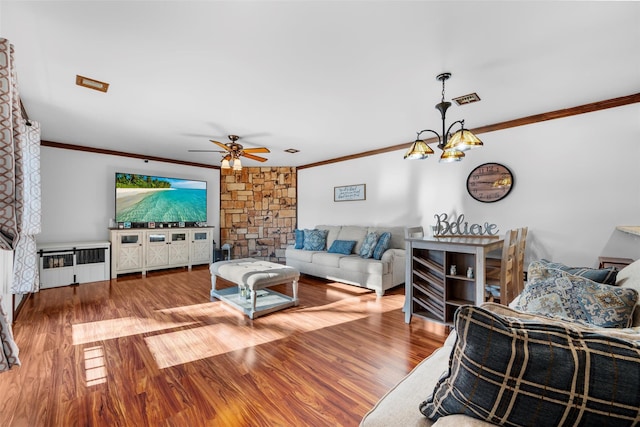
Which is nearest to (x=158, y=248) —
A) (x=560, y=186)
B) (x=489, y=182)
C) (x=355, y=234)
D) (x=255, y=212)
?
(x=255, y=212)

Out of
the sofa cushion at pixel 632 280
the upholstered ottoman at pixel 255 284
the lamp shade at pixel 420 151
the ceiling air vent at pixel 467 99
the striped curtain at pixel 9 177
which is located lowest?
Result: the upholstered ottoman at pixel 255 284

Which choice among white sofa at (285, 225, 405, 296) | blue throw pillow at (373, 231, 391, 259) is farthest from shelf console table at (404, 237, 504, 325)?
blue throw pillow at (373, 231, 391, 259)

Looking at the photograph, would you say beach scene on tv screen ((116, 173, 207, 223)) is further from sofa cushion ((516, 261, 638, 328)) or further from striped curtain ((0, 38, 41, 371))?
sofa cushion ((516, 261, 638, 328))

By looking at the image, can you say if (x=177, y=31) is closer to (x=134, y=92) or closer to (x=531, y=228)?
(x=134, y=92)

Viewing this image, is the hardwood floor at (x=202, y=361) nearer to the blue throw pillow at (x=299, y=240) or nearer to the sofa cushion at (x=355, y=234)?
the sofa cushion at (x=355, y=234)

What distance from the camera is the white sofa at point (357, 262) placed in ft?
13.6

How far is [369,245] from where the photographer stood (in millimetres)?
4586

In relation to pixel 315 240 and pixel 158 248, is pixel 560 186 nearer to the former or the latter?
pixel 315 240

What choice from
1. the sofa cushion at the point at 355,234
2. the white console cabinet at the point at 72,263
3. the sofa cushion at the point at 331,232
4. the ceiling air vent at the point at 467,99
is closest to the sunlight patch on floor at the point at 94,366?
the white console cabinet at the point at 72,263

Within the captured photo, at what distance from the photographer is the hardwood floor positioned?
164 centimetres

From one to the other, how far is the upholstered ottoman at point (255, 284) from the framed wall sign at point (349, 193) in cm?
257

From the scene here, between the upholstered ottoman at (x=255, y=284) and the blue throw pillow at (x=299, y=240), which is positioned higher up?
the blue throw pillow at (x=299, y=240)

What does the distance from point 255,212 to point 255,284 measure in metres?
3.91

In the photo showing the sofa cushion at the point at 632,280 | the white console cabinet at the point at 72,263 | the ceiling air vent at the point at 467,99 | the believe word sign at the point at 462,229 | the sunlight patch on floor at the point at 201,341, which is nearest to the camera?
the sofa cushion at the point at 632,280
